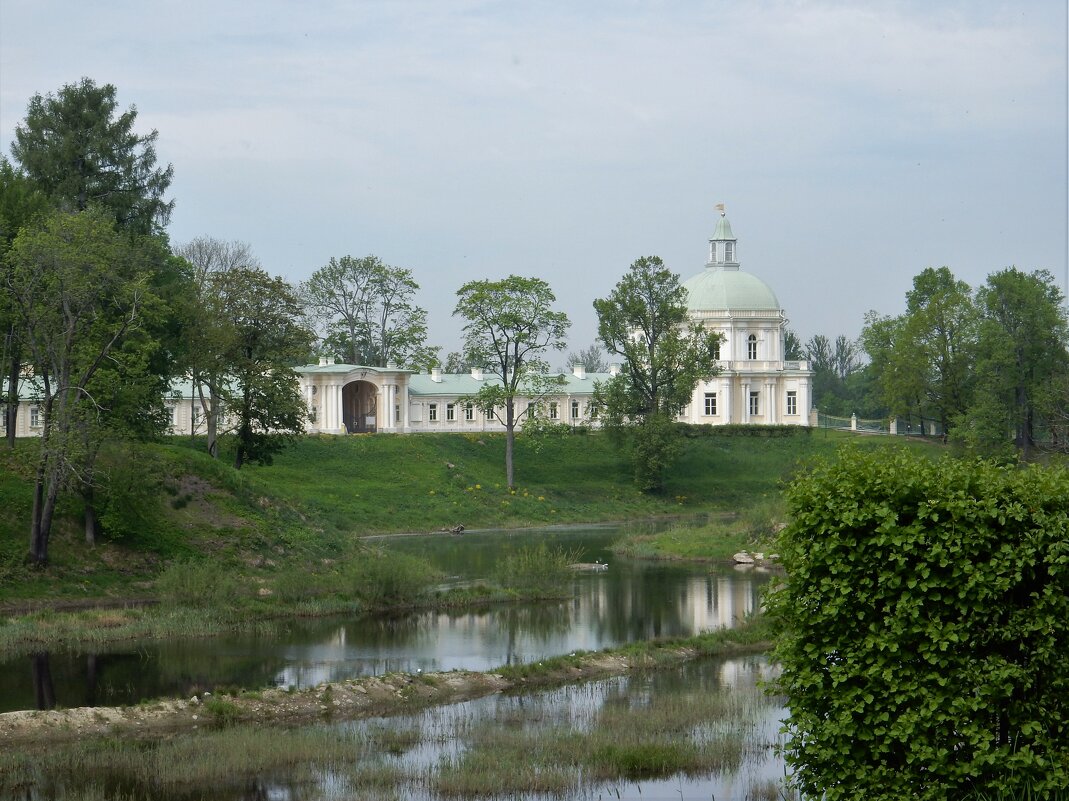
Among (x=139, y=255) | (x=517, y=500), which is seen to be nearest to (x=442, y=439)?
(x=517, y=500)

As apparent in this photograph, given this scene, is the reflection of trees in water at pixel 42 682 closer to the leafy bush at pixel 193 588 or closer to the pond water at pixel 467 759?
the pond water at pixel 467 759

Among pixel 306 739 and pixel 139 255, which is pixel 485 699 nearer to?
pixel 306 739

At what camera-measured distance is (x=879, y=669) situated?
12258 millimetres

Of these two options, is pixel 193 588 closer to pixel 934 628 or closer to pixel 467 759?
pixel 467 759

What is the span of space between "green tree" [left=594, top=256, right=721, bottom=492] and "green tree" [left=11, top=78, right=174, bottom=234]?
29.6 m

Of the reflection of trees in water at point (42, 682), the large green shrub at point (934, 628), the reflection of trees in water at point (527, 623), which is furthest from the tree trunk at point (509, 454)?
the large green shrub at point (934, 628)

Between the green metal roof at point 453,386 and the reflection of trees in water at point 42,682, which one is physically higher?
the green metal roof at point 453,386

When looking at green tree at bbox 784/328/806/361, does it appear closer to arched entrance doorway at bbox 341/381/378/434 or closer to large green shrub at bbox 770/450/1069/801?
arched entrance doorway at bbox 341/381/378/434

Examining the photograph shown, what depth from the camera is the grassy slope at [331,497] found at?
35.3m

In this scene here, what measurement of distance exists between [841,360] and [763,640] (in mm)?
127917

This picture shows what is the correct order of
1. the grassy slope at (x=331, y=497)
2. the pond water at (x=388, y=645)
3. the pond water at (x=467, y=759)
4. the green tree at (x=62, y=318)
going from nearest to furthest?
the pond water at (x=467, y=759) → the pond water at (x=388, y=645) → the green tree at (x=62, y=318) → the grassy slope at (x=331, y=497)

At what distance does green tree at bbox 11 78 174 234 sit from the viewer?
4697 centimetres

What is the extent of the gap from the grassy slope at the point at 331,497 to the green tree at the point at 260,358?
351 centimetres

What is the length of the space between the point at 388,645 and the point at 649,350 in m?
46.8
